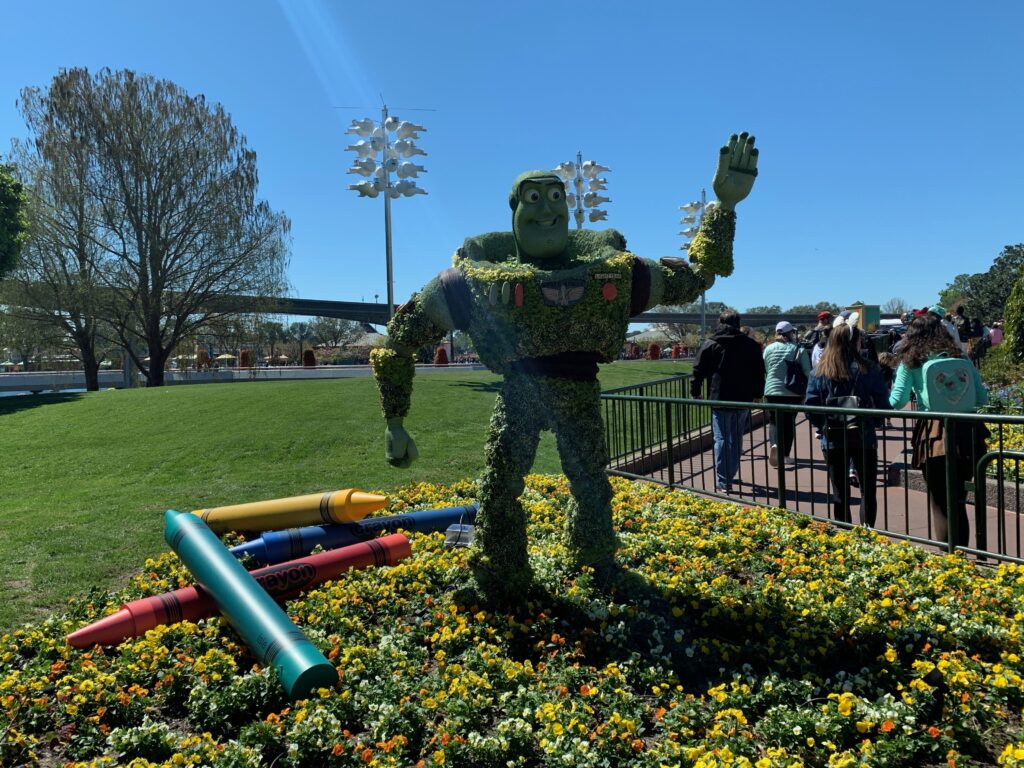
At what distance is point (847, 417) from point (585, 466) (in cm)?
271

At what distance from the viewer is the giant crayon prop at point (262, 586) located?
3674 mm

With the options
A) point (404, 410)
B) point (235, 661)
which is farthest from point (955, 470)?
point (235, 661)

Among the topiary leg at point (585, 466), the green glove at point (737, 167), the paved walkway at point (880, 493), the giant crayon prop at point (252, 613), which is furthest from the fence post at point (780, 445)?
the giant crayon prop at point (252, 613)

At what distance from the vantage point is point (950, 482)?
4656 mm

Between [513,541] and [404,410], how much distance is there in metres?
1.01

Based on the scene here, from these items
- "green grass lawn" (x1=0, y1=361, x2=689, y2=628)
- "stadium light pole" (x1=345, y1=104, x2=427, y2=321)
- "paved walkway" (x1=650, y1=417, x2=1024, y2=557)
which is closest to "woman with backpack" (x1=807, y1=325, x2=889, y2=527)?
"paved walkway" (x1=650, y1=417, x2=1024, y2=557)

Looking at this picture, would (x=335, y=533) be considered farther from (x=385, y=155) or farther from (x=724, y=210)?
(x=385, y=155)

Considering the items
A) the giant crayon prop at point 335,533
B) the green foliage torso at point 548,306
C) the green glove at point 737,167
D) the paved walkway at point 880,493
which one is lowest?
the paved walkway at point 880,493

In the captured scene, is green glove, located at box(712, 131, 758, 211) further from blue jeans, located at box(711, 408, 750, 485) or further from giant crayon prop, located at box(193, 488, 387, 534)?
blue jeans, located at box(711, 408, 750, 485)

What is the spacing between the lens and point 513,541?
379 cm

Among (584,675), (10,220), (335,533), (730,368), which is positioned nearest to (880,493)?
(730,368)

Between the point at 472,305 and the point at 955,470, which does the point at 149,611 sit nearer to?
the point at 472,305

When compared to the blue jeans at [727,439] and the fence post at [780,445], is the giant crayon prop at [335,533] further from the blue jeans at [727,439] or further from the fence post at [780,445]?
the blue jeans at [727,439]

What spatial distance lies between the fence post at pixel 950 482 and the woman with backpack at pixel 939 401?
0.02 metres
